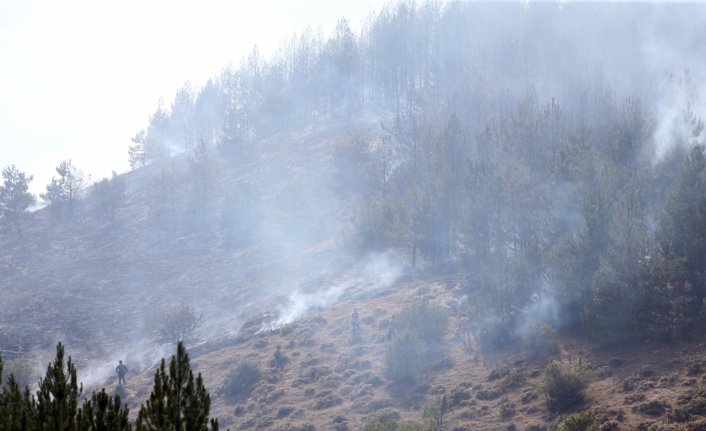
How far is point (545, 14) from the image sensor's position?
342 ft

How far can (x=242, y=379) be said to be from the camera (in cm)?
3338

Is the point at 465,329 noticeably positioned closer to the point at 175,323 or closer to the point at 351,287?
the point at 351,287

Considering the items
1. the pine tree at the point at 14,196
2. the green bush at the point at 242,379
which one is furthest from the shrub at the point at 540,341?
the pine tree at the point at 14,196

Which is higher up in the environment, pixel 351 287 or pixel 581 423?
pixel 351 287

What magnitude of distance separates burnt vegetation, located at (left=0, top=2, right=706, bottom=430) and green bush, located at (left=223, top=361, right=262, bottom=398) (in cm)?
12

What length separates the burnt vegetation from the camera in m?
25.5

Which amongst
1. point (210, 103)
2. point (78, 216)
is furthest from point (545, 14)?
point (78, 216)

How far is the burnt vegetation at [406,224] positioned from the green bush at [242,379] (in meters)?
0.12

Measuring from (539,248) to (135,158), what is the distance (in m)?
84.0

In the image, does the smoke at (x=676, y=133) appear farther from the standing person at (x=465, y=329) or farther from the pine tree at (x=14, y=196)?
the pine tree at (x=14, y=196)

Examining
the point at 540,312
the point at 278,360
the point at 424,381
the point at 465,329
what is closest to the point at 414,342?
the point at 424,381

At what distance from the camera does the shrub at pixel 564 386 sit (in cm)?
2166

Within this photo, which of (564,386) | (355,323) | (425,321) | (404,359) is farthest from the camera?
(355,323)

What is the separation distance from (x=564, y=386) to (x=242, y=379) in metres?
18.6
